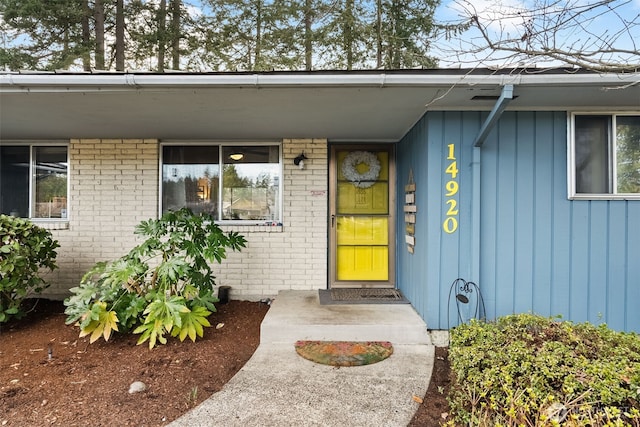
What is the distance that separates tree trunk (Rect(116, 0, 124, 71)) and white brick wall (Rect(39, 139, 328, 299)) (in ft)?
12.1

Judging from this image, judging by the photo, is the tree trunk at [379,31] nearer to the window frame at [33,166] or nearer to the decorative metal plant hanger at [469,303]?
the decorative metal plant hanger at [469,303]

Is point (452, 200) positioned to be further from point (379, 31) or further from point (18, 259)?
point (379, 31)

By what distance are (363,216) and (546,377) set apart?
2955 mm

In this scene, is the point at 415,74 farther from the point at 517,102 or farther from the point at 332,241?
the point at 332,241

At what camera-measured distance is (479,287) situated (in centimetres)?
304

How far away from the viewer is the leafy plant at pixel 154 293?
2.84 meters

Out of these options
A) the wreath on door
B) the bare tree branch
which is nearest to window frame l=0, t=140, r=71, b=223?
the wreath on door

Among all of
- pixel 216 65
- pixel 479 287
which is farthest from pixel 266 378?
pixel 216 65

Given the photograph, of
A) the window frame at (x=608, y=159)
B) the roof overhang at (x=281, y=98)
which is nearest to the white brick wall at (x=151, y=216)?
the roof overhang at (x=281, y=98)

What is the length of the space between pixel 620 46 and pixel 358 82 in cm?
176

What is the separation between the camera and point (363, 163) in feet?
14.8

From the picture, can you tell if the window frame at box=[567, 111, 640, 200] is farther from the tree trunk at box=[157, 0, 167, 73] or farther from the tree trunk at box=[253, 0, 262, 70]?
the tree trunk at box=[157, 0, 167, 73]

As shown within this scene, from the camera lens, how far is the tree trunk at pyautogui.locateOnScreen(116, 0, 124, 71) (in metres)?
6.97

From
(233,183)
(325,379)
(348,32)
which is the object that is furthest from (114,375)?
(348,32)
